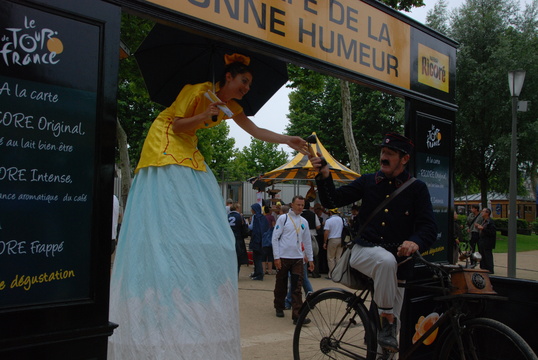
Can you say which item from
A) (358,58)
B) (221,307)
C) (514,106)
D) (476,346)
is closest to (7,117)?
(221,307)

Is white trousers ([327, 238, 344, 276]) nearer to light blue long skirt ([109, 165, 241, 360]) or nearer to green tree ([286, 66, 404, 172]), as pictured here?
light blue long skirt ([109, 165, 241, 360])

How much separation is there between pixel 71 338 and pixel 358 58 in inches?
125

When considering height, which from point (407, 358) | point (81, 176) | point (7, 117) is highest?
point (7, 117)

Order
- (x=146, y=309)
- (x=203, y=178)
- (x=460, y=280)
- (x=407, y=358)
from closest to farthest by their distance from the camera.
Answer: (x=146, y=309)
(x=203, y=178)
(x=460, y=280)
(x=407, y=358)

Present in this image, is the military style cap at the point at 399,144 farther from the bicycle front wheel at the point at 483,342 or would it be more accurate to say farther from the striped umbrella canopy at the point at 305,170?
the striped umbrella canopy at the point at 305,170

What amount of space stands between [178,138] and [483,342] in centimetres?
272

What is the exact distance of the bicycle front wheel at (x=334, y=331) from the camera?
401cm

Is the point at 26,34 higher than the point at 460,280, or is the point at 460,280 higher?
the point at 26,34

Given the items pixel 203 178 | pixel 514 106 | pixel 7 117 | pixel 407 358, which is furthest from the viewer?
pixel 514 106

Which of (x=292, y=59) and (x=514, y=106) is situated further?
(x=514, y=106)

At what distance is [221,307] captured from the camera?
3107 millimetres

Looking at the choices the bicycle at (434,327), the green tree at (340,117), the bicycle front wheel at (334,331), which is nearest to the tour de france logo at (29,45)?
the bicycle at (434,327)

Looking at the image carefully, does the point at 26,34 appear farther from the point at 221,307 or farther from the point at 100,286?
the point at 221,307

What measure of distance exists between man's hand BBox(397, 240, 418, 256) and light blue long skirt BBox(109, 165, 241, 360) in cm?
125
